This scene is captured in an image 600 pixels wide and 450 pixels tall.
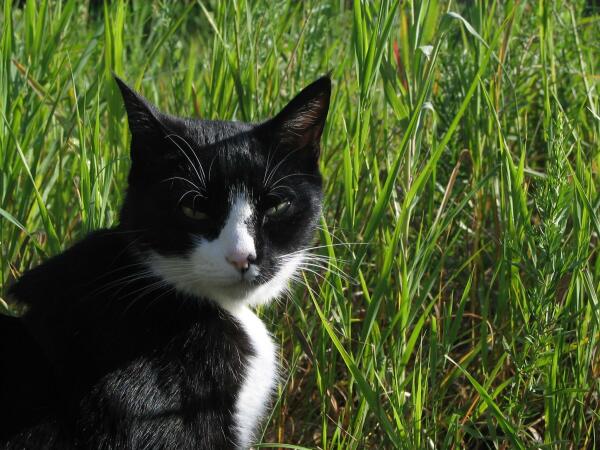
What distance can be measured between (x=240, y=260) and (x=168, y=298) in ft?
0.57

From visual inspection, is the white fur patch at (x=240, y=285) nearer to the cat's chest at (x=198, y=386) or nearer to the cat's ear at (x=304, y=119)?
the cat's chest at (x=198, y=386)

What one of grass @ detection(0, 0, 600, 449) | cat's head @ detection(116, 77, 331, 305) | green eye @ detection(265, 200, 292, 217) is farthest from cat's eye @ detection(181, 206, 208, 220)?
grass @ detection(0, 0, 600, 449)

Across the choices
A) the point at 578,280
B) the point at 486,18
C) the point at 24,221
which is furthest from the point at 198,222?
the point at 486,18

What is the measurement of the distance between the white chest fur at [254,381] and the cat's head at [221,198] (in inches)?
2.1

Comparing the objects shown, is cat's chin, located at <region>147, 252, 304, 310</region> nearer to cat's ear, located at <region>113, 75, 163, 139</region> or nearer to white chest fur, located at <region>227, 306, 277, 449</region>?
white chest fur, located at <region>227, 306, 277, 449</region>

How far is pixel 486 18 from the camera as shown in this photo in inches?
71.8

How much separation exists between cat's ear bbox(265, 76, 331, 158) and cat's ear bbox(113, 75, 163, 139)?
195 millimetres

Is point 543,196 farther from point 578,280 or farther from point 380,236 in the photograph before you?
point 380,236

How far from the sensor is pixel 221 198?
1.39 metres

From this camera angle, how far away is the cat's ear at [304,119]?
1437 mm

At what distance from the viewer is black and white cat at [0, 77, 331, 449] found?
52.1 inches

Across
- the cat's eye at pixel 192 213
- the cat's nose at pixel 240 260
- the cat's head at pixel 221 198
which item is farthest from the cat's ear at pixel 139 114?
the cat's nose at pixel 240 260

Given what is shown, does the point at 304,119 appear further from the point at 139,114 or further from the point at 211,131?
the point at 139,114

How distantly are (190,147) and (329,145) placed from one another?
1.88 ft
